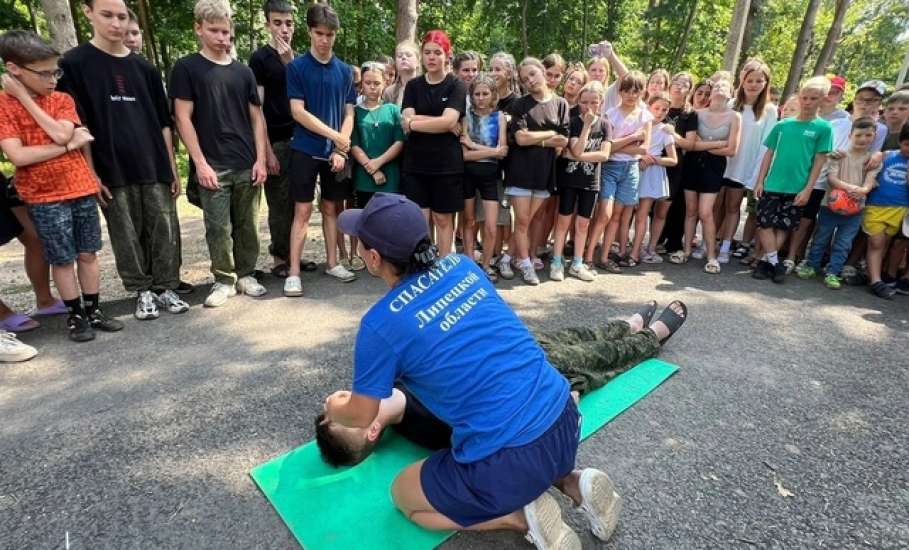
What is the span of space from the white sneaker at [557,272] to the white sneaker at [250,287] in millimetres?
3004

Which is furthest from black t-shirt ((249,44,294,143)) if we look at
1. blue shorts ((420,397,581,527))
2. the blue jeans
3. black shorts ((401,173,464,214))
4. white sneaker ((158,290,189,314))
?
the blue jeans

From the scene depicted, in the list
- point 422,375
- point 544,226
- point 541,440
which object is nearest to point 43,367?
point 422,375

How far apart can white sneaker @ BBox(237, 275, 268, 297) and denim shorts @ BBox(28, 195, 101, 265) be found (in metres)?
1.27

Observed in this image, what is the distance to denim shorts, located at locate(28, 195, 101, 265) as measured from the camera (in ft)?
11.9

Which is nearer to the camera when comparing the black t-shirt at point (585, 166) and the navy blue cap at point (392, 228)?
the navy blue cap at point (392, 228)

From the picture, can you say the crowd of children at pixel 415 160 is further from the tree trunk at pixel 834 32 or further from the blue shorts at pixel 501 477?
the tree trunk at pixel 834 32

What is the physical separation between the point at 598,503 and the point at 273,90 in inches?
181

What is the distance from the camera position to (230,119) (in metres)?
4.40

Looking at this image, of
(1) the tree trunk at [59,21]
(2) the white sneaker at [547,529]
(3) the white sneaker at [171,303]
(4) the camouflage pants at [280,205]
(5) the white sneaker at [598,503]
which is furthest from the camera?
(1) the tree trunk at [59,21]

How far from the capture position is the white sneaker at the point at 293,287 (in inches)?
194

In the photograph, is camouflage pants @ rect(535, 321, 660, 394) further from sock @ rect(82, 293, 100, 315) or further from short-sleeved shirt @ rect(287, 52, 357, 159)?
sock @ rect(82, 293, 100, 315)

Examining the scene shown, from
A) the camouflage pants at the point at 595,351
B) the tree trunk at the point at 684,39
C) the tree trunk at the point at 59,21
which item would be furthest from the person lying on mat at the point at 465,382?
the tree trunk at the point at 684,39

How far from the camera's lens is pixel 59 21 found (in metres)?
6.38

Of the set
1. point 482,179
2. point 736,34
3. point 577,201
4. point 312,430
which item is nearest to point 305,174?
point 482,179
